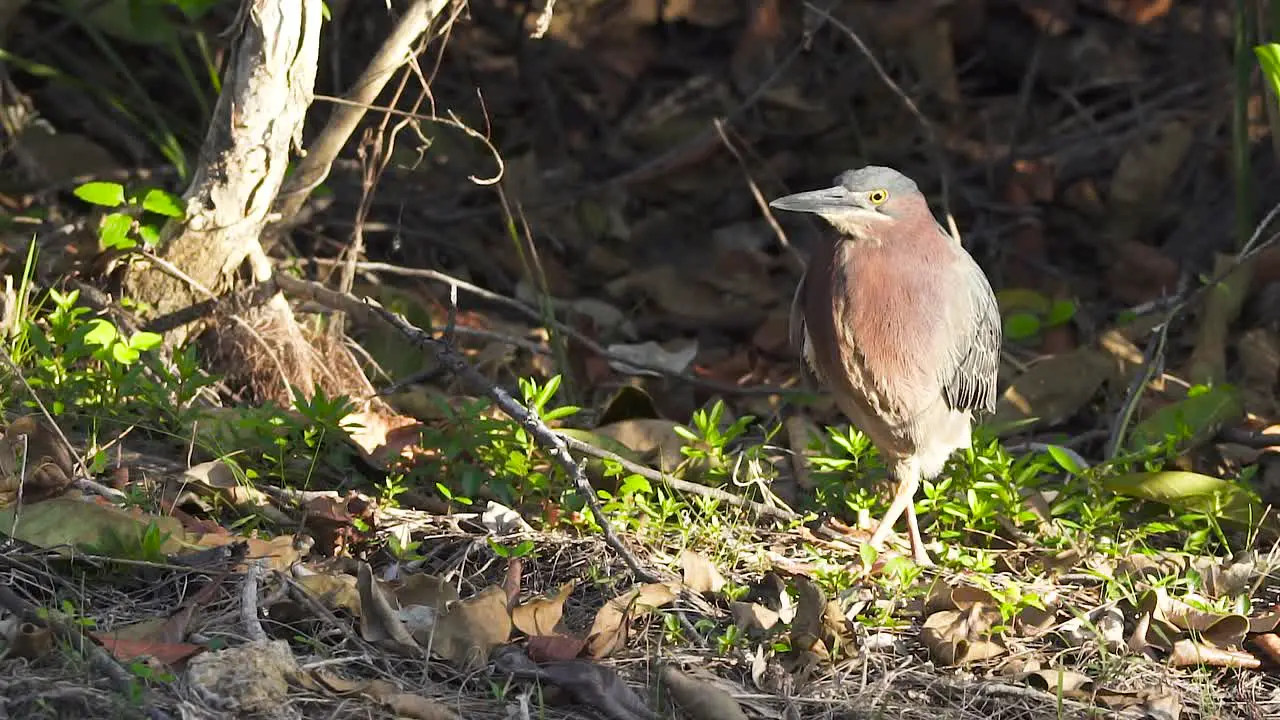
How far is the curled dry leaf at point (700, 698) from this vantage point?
3242 mm

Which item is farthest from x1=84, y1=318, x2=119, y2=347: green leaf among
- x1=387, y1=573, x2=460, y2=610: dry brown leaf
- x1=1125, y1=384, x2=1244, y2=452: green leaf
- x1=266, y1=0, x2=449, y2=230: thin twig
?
x1=1125, y1=384, x2=1244, y2=452: green leaf

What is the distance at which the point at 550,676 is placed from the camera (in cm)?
333

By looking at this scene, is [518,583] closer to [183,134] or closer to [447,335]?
[447,335]

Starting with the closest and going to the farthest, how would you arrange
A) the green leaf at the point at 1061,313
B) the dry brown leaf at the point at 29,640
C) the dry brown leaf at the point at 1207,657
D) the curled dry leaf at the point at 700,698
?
the dry brown leaf at the point at 29,640
the curled dry leaf at the point at 700,698
the dry brown leaf at the point at 1207,657
the green leaf at the point at 1061,313

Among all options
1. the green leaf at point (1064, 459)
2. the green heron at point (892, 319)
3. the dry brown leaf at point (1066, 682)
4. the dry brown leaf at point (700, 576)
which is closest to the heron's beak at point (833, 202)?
the green heron at point (892, 319)

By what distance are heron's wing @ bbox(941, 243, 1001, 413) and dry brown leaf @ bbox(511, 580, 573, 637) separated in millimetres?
1428

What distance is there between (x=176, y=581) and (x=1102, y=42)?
5.27 metres

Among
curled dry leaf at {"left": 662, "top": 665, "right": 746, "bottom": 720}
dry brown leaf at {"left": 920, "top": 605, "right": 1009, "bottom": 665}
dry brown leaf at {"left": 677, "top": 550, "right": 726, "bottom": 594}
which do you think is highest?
curled dry leaf at {"left": 662, "top": 665, "right": 746, "bottom": 720}

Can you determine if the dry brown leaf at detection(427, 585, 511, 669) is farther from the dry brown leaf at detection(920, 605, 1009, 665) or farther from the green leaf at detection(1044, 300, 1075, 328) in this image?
the green leaf at detection(1044, 300, 1075, 328)

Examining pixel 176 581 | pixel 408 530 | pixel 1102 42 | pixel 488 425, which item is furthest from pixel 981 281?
pixel 1102 42

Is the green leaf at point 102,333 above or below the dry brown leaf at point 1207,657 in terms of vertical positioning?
above

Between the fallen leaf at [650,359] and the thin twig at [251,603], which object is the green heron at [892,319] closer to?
the fallen leaf at [650,359]

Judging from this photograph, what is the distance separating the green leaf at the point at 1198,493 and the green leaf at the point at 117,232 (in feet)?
10.2

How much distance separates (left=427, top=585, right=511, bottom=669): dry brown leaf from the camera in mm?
3371
